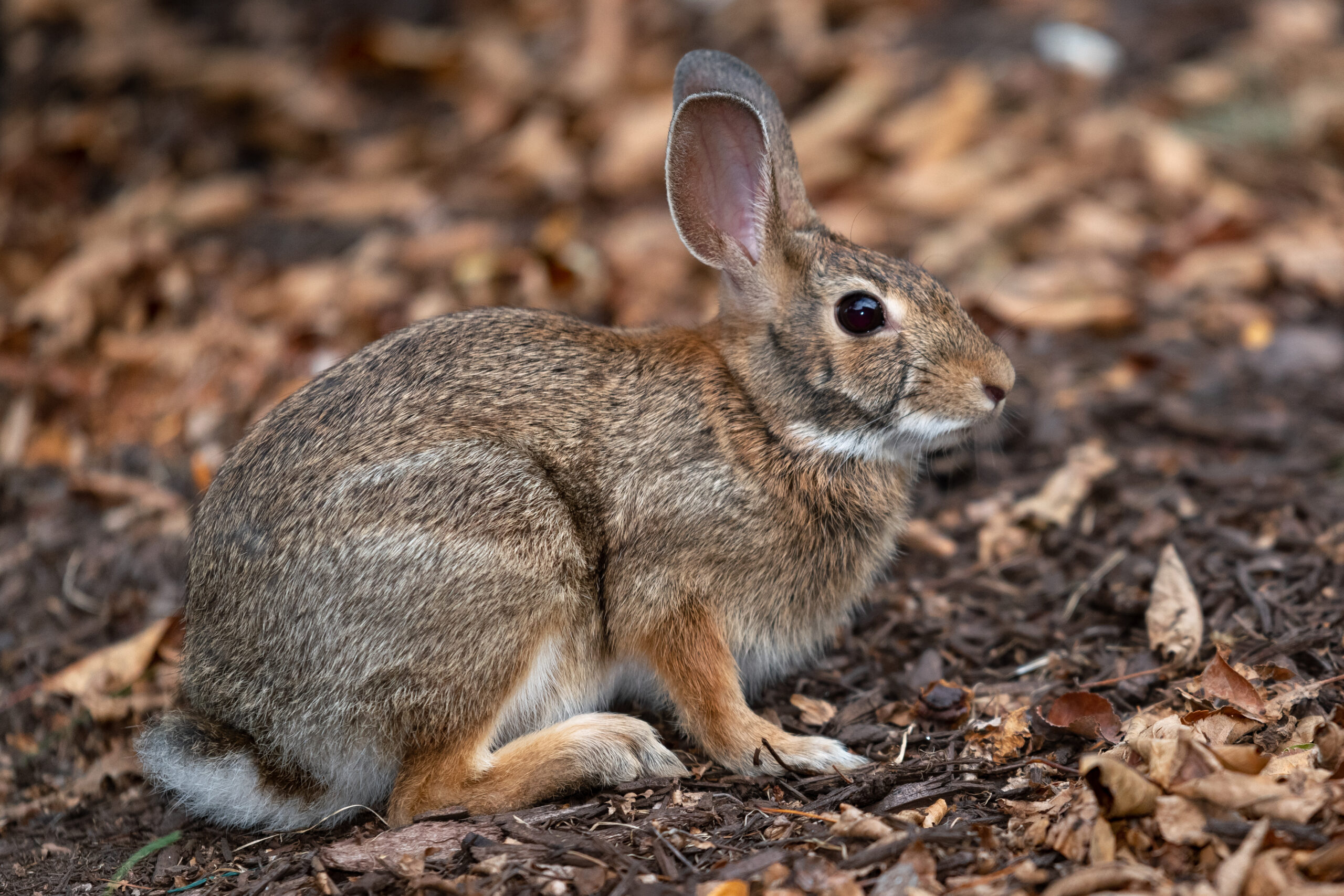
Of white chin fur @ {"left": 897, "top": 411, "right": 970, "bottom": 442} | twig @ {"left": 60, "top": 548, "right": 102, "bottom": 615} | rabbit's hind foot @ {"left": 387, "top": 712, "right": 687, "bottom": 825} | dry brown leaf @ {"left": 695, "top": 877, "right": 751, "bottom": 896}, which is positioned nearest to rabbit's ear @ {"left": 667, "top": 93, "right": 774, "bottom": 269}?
white chin fur @ {"left": 897, "top": 411, "right": 970, "bottom": 442}

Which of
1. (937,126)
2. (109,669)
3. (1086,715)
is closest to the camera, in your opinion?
(1086,715)

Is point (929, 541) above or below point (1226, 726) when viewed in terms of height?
above

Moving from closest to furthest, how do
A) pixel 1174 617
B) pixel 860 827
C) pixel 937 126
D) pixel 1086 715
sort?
pixel 860 827, pixel 1086 715, pixel 1174 617, pixel 937 126

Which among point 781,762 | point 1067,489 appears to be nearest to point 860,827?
point 781,762

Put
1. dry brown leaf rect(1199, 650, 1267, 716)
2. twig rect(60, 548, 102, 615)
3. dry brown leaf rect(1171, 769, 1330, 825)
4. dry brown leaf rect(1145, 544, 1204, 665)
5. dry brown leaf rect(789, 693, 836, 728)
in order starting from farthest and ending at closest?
twig rect(60, 548, 102, 615) → dry brown leaf rect(789, 693, 836, 728) → dry brown leaf rect(1145, 544, 1204, 665) → dry brown leaf rect(1199, 650, 1267, 716) → dry brown leaf rect(1171, 769, 1330, 825)

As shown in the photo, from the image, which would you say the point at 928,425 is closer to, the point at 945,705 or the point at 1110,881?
the point at 945,705

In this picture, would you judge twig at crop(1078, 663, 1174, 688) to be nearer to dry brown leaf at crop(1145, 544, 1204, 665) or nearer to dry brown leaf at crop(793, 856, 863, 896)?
dry brown leaf at crop(1145, 544, 1204, 665)

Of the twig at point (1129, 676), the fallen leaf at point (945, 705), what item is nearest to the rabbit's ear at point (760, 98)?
the fallen leaf at point (945, 705)
